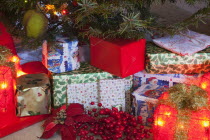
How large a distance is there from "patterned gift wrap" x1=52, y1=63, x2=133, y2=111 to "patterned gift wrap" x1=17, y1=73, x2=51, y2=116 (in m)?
0.05

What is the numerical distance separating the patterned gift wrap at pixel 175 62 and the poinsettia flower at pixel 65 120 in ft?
1.17

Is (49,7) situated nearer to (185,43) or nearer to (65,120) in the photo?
(65,120)

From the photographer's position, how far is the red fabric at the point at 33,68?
151 centimetres

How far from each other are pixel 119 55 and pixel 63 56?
0.25 metres

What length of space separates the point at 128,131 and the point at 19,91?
1.58 feet

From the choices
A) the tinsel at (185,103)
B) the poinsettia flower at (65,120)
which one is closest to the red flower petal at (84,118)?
the poinsettia flower at (65,120)

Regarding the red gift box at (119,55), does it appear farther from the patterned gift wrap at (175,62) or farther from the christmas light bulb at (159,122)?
the christmas light bulb at (159,122)

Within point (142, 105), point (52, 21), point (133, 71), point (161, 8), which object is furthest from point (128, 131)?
point (161, 8)

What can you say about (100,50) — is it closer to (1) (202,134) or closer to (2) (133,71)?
(2) (133,71)

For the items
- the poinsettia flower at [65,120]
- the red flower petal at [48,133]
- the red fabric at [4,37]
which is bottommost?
the red flower petal at [48,133]

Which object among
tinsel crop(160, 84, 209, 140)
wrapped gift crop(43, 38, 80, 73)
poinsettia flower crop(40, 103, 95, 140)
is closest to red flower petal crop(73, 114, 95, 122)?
poinsettia flower crop(40, 103, 95, 140)

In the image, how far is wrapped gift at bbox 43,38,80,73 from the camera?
1271 millimetres

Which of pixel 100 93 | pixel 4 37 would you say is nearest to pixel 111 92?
pixel 100 93

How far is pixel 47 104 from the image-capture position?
1.30 metres
